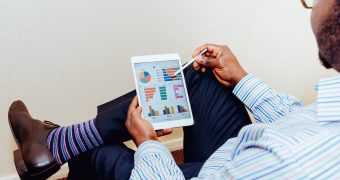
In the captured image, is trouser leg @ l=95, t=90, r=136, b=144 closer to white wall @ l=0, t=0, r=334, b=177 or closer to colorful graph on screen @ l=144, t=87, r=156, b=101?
colorful graph on screen @ l=144, t=87, r=156, b=101

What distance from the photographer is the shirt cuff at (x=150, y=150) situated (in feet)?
2.17

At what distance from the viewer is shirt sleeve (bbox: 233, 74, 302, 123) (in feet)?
2.66

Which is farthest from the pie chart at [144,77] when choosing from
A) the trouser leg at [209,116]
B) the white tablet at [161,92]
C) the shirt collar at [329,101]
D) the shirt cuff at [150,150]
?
the shirt collar at [329,101]

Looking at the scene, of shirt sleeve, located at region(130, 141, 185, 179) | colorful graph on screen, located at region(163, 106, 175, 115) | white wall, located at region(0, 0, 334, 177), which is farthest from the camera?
white wall, located at region(0, 0, 334, 177)

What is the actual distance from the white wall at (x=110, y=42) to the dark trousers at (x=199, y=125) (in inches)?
10.0

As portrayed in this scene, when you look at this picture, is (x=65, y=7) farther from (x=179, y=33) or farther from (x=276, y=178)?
(x=276, y=178)

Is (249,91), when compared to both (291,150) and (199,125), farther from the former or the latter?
(291,150)

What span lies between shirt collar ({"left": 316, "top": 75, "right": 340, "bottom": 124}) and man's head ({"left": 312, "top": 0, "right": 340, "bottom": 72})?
38 millimetres

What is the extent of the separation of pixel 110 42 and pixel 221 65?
0.38 meters

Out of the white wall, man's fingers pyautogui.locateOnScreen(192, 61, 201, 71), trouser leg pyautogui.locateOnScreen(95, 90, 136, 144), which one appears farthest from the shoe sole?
man's fingers pyautogui.locateOnScreen(192, 61, 201, 71)

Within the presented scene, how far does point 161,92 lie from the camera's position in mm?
873

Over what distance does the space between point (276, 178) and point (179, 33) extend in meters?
0.82

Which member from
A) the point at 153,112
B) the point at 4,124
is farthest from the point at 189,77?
the point at 4,124

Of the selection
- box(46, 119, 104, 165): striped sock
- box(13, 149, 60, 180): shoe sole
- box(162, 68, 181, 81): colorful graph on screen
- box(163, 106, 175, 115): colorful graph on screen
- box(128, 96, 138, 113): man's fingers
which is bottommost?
box(13, 149, 60, 180): shoe sole
